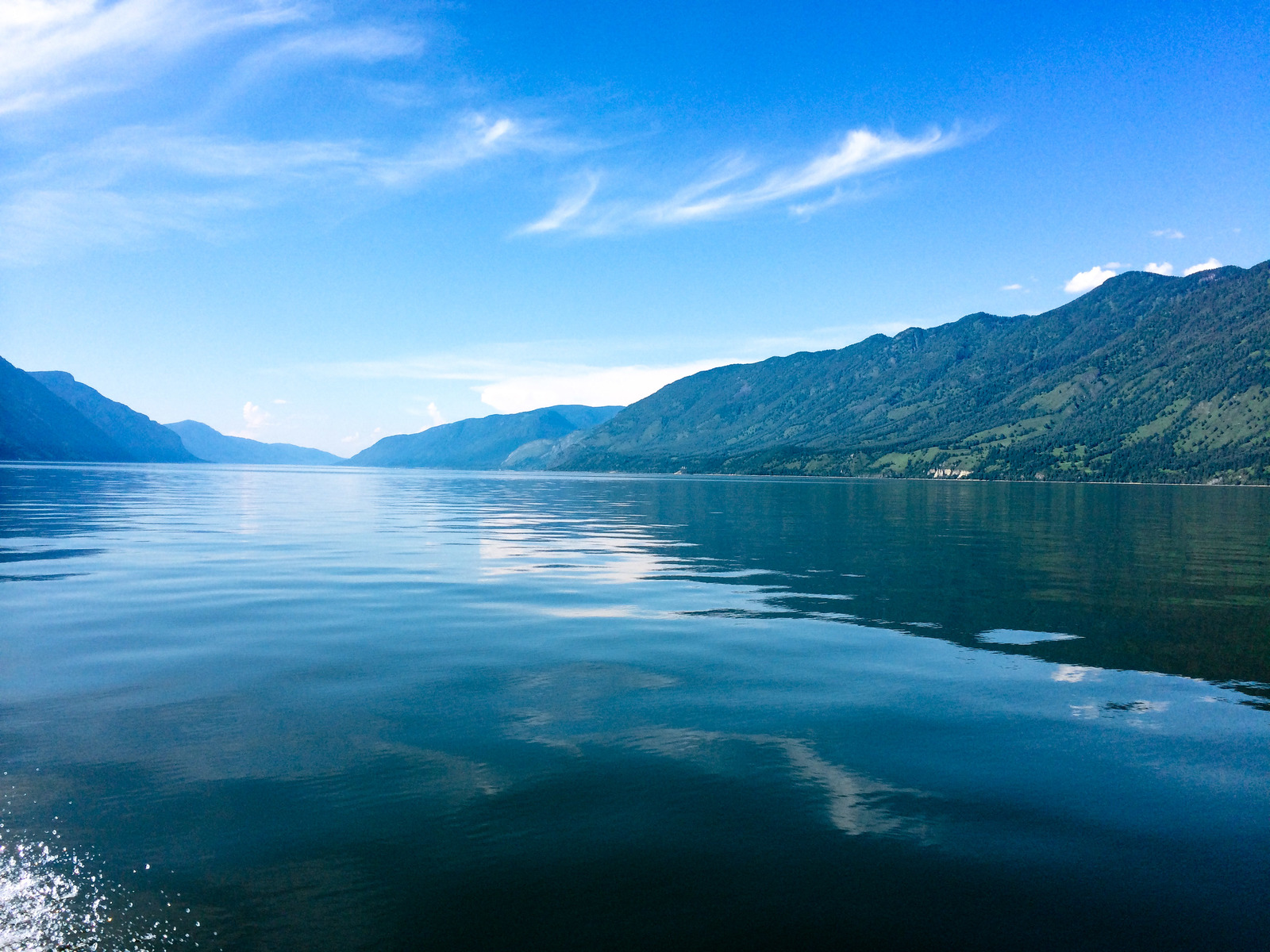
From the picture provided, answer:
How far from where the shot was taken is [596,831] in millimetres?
11125

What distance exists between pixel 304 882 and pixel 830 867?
6.71 metres

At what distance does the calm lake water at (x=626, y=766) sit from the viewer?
9.20m

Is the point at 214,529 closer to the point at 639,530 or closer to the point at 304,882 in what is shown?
the point at 639,530

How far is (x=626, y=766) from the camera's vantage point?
13.7 m

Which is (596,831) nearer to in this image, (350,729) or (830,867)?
(830,867)

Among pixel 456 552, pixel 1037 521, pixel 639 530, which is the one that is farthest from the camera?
pixel 1037 521

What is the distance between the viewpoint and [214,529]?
57.6 m

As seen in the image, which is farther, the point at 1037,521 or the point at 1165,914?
the point at 1037,521

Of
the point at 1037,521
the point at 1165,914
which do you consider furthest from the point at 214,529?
the point at 1037,521

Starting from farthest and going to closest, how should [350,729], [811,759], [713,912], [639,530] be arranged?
[639,530]
[350,729]
[811,759]
[713,912]

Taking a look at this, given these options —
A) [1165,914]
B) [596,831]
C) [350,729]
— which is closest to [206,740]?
[350,729]

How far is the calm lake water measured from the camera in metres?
9.20

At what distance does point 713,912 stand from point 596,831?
8.03 feet

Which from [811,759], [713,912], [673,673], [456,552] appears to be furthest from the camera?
[456,552]
